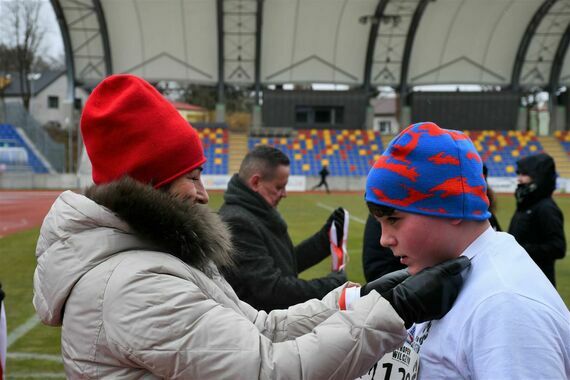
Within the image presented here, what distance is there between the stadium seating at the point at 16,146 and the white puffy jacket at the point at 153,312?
108ft

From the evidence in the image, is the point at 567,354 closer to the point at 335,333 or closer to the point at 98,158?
the point at 335,333

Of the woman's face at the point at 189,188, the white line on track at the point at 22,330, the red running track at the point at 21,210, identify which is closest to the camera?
the woman's face at the point at 189,188

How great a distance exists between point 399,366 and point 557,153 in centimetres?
3982

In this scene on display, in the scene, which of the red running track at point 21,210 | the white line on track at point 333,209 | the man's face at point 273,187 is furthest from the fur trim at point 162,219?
the white line on track at point 333,209

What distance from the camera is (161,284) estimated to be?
4.82ft

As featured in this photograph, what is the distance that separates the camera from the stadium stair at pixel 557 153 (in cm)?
3527

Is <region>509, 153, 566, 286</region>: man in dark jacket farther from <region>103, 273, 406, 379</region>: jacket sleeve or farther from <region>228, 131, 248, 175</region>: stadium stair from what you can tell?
<region>228, 131, 248, 175</region>: stadium stair

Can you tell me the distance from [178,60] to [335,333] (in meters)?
34.2

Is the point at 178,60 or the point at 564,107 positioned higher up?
the point at 178,60

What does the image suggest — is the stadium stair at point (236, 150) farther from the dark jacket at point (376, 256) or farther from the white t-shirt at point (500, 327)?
the white t-shirt at point (500, 327)

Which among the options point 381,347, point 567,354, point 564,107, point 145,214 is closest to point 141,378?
point 145,214

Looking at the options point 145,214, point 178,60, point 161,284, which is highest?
point 178,60

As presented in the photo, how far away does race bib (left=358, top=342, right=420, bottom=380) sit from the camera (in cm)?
159

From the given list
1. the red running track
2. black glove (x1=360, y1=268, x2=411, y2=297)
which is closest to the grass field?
the red running track
